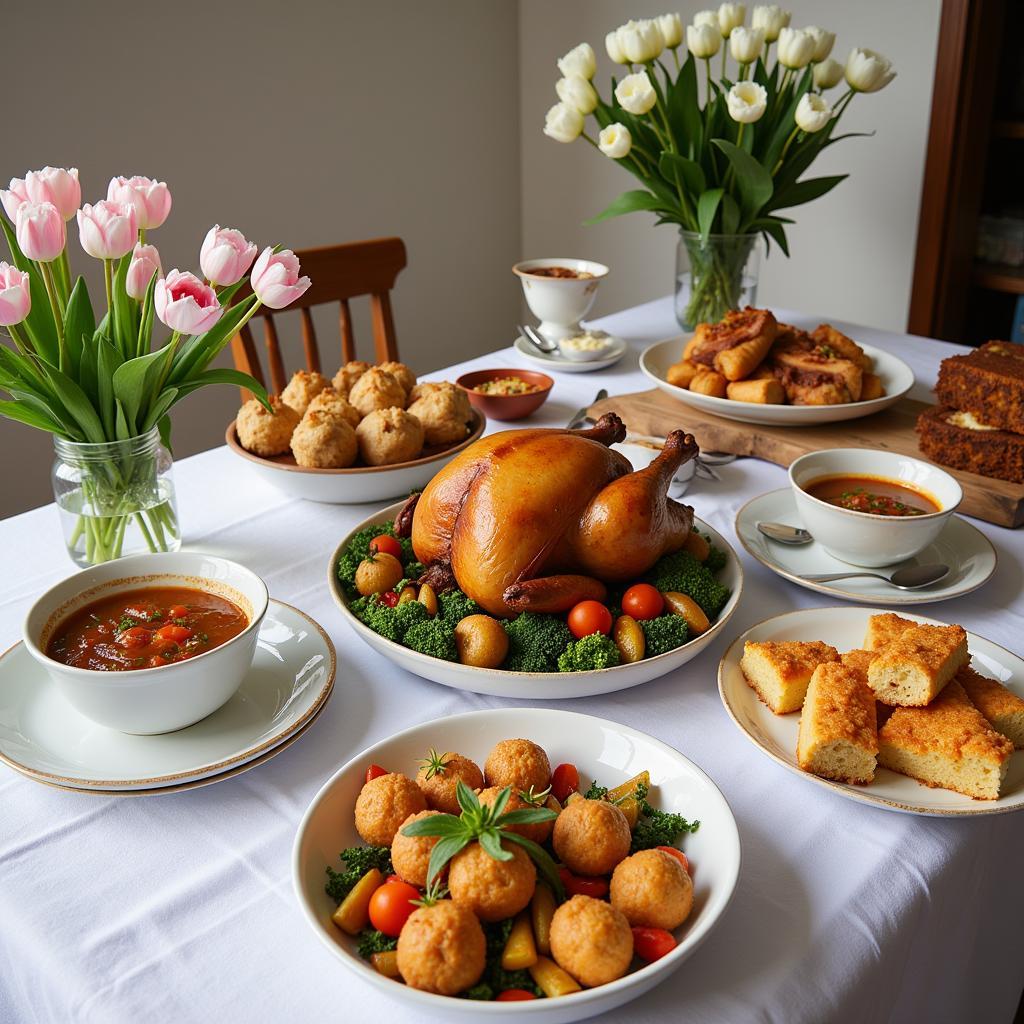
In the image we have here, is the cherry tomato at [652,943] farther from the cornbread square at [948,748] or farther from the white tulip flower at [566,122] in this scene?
the white tulip flower at [566,122]

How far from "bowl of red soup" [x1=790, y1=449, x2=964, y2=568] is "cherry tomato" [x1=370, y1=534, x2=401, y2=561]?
508 millimetres

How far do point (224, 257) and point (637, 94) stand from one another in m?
1.15

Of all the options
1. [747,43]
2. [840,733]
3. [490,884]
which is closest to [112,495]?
[490,884]

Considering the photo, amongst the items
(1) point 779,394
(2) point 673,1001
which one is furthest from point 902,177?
(2) point 673,1001

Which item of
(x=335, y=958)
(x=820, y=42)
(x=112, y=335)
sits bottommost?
(x=335, y=958)

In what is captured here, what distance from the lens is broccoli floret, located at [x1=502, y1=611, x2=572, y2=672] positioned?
1033 millimetres

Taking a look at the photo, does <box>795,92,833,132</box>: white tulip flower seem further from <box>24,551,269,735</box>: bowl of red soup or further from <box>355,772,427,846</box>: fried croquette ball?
<box>355,772,427,846</box>: fried croquette ball

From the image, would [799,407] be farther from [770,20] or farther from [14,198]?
[14,198]

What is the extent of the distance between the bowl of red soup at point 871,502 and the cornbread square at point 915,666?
27 cm

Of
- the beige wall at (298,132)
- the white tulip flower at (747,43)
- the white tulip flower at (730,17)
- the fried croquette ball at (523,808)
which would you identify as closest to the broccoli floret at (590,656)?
the fried croquette ball at (523,808)

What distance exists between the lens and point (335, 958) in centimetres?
74

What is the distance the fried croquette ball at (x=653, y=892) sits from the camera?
2.37ft

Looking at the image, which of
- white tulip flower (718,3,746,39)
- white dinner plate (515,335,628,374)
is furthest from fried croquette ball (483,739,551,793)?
white tulip flower (718,3,746,39)

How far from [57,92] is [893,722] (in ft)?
9.12
